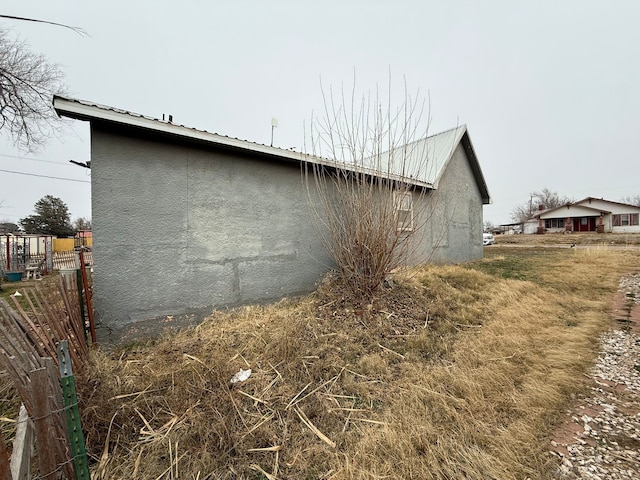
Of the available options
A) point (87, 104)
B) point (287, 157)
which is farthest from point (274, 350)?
point (87, 104)

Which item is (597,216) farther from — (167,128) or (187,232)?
(167,128)

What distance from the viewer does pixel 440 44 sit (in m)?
11.3

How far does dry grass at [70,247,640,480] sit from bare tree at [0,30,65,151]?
14.6 metres

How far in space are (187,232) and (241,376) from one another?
8.29ft

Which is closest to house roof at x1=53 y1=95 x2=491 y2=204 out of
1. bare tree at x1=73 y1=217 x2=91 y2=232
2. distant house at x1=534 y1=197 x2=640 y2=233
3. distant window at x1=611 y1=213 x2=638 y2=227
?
distant house at x1=534 y1=197 x2=640 y2=233

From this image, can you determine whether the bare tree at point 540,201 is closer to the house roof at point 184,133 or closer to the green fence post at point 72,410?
the house roof at point 184,133

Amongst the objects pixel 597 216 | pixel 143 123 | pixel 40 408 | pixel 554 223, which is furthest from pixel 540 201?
pixel 40 408

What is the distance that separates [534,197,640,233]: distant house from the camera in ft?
112

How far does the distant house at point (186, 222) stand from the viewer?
3.73 metres

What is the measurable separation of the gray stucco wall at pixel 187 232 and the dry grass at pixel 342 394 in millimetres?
524

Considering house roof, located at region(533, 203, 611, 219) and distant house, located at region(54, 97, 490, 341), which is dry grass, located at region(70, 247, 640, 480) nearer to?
distant house, located at region(54, 97, 490, 341)

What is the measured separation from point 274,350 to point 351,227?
2523mm

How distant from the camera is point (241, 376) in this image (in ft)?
9.87

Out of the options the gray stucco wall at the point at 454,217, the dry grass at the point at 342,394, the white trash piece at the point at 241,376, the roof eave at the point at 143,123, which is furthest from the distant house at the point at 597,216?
the white trash piece at the point at 241,376
